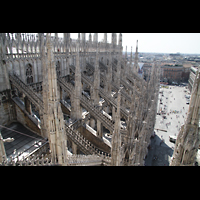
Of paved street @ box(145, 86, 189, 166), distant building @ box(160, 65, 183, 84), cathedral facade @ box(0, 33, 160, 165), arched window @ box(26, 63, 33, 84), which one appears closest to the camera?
cathedral facade @ box(0, 33, 160, 165)

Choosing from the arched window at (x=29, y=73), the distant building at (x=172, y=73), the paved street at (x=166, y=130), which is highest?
the arched window at (x=29, y=73)

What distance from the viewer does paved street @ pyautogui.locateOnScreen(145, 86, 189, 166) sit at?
A: 60.1 feet

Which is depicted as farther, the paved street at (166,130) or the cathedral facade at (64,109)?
the paved street at (166,130)

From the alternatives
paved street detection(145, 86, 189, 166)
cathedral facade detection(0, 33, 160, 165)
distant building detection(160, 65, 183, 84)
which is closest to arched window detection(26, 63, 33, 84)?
cathedral facade detection(0, 33, 160, 165)

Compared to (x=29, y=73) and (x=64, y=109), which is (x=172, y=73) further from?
(x=29, y=73)

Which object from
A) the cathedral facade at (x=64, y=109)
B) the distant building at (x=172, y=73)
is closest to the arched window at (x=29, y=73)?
the cathedral facade at (x=64, y=109)

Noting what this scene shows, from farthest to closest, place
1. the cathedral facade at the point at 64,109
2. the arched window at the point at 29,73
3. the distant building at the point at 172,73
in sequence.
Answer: the distant building at the point at 172,73
the arched window at the point at 29,73
the cathedral facade at the point at 64,109

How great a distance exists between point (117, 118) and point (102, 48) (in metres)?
23.7

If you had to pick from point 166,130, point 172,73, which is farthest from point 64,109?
point 172,73

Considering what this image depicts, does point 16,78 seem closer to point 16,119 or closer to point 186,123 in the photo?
point 16,119

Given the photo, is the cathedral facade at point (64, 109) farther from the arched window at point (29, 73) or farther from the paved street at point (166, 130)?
the paved street at point (166, 130)

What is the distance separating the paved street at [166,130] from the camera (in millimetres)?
18305

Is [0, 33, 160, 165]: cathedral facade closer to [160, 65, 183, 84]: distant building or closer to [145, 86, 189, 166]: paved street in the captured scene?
[145, 86, 189, 166]: paved street
